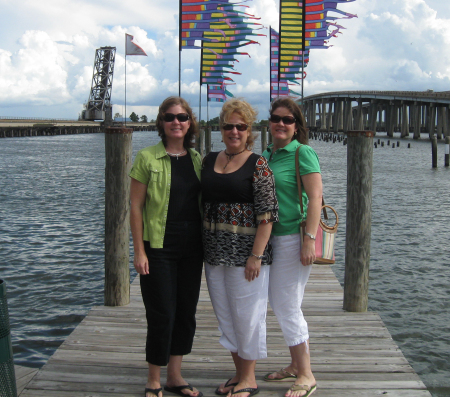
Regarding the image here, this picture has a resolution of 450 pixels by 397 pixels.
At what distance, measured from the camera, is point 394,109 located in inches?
3679

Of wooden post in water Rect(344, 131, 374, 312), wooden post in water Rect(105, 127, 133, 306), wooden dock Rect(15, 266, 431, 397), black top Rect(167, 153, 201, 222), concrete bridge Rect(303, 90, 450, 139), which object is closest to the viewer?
black top Rect(167, 153, 201, 222)

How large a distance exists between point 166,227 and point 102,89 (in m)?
110

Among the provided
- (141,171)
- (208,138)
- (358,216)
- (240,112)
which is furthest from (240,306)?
(208,138)

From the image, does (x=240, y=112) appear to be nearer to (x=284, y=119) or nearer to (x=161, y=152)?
(x=284, y=119)

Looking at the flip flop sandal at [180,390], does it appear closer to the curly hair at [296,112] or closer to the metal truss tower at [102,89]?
the curly hair at [296,112]

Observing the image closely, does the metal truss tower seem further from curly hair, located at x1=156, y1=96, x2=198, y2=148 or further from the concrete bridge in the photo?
curly hair, located at x1=156, y1=96, x2=198, y2=148

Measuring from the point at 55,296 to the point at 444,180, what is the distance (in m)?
22.5

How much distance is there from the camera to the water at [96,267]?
6672 millimetres

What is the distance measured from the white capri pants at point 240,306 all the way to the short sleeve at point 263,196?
14.4 inches

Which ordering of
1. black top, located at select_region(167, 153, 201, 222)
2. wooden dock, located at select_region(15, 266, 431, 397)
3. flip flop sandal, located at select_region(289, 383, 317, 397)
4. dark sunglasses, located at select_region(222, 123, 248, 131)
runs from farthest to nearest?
wooden dock, located at select_region(15, 266, 431, 397), flip flop sandal, located at select_region(289, 383, 317, 397), black top, located at select_region(167, 153, 201, 222), dark sunglasses, located at select_region(222, 123, 248, 131)

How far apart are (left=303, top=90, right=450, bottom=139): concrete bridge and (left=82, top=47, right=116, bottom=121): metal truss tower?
39.9 meters

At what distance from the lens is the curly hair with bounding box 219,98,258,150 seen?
126 inches

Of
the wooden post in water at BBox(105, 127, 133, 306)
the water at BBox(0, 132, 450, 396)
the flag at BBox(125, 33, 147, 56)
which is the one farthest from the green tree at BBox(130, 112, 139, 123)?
the wooden post in water at BBox(105, 127, 133, 306)

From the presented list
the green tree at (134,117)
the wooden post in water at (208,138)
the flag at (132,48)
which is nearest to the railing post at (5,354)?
the wooden post in water at (208,138)
